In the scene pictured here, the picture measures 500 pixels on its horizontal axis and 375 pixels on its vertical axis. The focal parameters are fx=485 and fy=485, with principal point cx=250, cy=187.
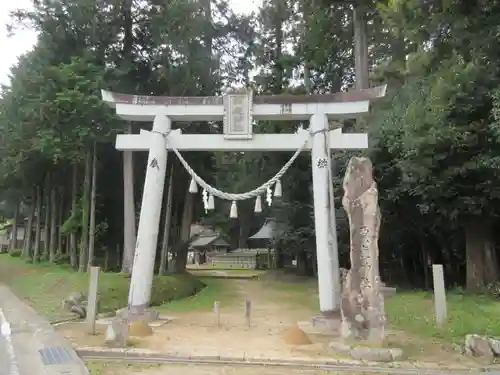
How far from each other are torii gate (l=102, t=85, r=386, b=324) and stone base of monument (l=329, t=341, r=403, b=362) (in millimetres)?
3123

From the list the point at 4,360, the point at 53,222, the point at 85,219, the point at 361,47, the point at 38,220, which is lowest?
the point at 4,360

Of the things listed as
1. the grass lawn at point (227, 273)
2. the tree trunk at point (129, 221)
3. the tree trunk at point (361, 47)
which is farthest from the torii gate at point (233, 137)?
the grass lawn at point (227, 273)

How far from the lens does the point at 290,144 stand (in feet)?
39.8

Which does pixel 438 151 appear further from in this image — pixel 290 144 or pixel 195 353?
pixel 195 353

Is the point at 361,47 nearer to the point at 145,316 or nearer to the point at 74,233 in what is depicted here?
the point at 145,316

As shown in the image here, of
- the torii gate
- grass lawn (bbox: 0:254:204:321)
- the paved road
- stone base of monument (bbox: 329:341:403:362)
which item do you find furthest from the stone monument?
grass lawn (bbox: 0:254:204:321)

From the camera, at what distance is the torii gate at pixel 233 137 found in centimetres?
1147

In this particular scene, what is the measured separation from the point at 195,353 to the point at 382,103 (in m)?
12.8

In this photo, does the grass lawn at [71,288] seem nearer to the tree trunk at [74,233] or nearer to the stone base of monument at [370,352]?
the tree trunk at [74,233]

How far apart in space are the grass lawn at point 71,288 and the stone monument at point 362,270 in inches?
288

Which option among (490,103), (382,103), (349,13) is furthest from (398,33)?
(349,13)

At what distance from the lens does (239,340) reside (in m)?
9.47

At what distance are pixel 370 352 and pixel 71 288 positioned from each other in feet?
36.8

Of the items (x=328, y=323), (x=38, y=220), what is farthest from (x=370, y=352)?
(x=38, y=220)
